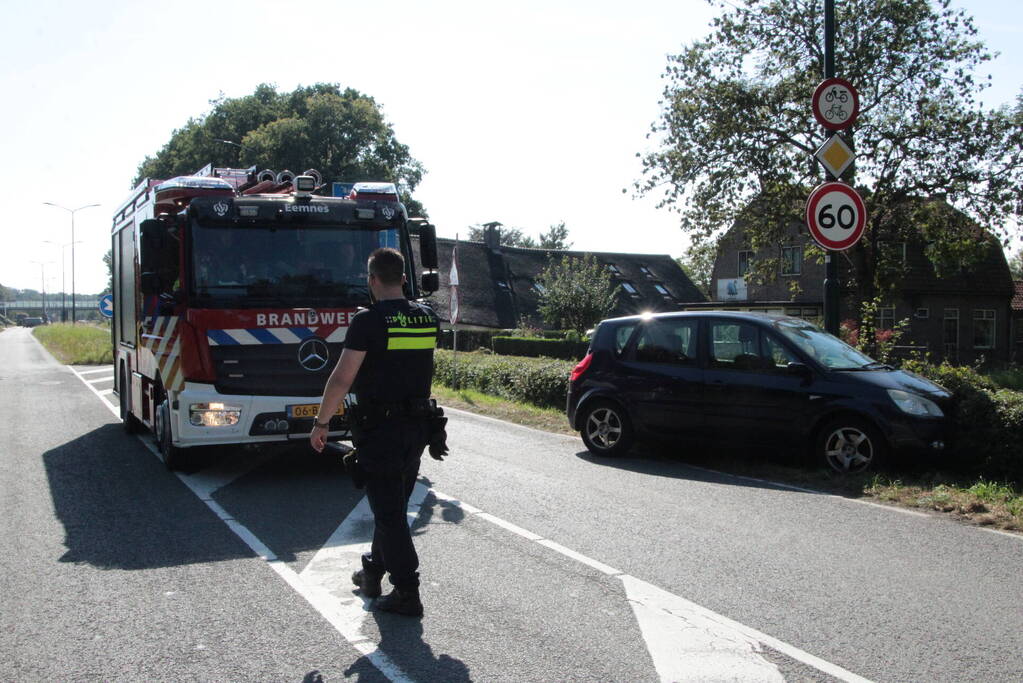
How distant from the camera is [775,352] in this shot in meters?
9.38

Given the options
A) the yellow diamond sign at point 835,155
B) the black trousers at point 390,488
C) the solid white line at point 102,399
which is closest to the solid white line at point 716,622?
the black trousers at point 390,488

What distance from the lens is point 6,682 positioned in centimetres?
393

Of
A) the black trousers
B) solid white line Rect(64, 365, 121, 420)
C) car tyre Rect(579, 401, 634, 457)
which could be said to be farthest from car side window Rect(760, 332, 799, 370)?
solid white line Rect(64, 365, 121, 420)

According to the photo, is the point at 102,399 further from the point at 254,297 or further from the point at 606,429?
the point at 606,429

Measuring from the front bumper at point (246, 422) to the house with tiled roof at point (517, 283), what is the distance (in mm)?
38286

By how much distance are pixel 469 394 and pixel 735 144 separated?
12.4 m

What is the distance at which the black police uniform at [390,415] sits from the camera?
468 centimetres

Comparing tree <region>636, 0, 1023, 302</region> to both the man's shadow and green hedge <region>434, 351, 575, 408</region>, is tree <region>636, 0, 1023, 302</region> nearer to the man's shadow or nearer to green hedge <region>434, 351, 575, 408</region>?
green hedge <region>434, 351, 575, 408</region>

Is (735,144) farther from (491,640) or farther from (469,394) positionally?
(491,640)

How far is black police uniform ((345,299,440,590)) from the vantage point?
4684 mm

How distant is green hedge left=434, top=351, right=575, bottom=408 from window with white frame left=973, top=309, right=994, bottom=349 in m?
29.4

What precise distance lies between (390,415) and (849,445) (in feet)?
18.7

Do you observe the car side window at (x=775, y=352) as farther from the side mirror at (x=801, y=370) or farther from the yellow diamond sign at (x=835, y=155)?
the yellow diamond sign at (x=835, y=155)

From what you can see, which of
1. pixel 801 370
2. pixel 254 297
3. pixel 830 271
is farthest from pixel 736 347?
pixel 254 297
